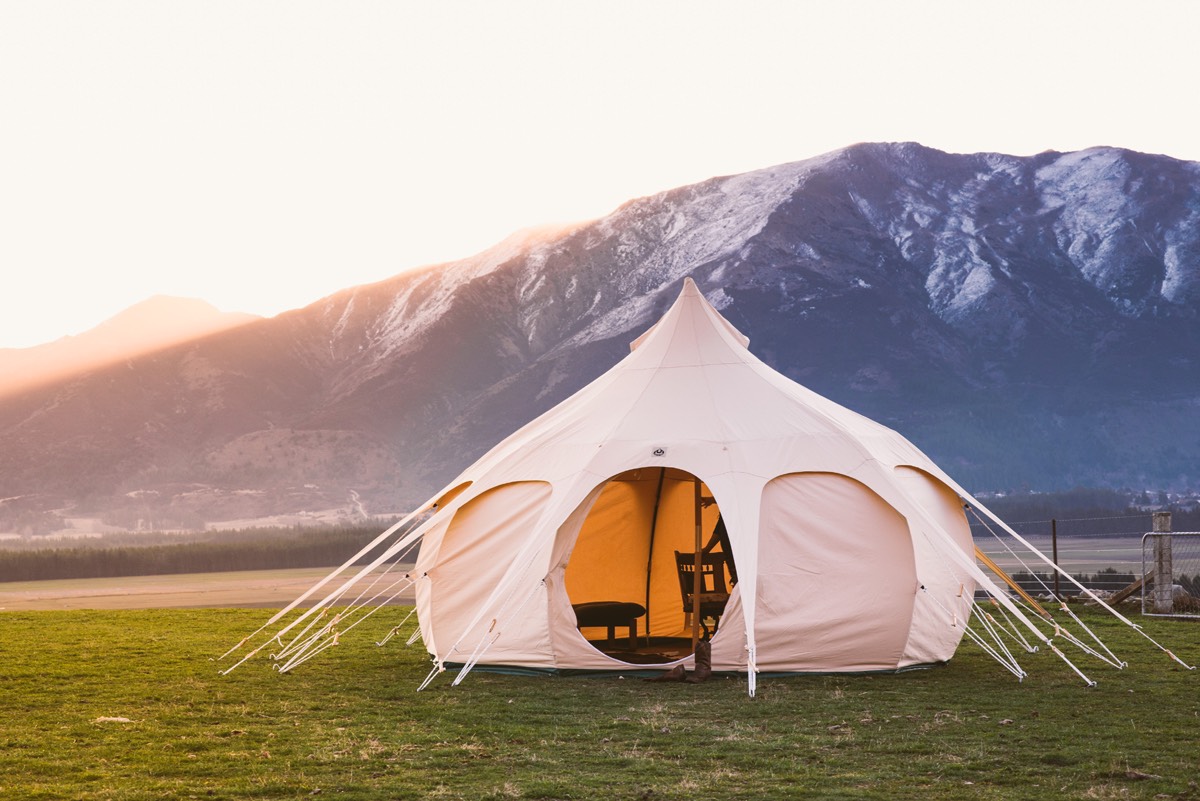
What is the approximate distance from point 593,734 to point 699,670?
2.75 meters

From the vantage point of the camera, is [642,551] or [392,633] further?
[642,551]

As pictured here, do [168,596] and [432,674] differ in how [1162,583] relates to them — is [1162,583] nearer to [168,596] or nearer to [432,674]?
[432,674]

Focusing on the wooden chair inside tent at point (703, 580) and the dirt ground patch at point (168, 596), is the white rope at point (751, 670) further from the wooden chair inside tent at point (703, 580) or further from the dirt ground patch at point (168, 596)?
the dirt ground patch at point (168, 596)

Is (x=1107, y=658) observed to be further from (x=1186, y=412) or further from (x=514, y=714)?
(x=1186, y=412)

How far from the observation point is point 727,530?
464 inches

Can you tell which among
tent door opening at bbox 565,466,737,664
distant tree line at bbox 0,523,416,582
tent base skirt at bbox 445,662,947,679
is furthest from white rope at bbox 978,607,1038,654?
distant tree line at bbox 0,523,416,582

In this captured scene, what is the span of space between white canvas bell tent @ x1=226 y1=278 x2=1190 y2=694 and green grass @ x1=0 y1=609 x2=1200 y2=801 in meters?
0.35

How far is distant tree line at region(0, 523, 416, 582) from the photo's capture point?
10844 cm

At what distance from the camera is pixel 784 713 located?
984 cm

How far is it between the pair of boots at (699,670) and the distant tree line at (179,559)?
89.6 meters

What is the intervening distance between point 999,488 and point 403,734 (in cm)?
17654

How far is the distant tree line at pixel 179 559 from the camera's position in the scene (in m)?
108

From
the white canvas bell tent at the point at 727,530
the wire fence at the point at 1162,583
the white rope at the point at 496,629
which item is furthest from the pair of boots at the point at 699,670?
the wire fence at the point at 1162,583

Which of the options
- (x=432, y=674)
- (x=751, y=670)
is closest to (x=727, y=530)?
(x=751, y=670)
